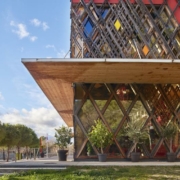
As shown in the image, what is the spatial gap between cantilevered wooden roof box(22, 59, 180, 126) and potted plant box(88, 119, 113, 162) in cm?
268

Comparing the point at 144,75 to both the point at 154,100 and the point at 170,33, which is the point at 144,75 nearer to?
the point at 154,100

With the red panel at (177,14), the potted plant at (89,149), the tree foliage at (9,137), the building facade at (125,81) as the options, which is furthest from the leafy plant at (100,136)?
the tree foliage at (9,137)

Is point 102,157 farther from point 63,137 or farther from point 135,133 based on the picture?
point 63,137

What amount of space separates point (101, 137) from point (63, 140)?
313 centimetres

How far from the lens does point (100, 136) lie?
15141 millimetres

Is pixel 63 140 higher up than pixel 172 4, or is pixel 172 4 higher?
pixel 172 4

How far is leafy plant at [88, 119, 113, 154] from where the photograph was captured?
15.2 m

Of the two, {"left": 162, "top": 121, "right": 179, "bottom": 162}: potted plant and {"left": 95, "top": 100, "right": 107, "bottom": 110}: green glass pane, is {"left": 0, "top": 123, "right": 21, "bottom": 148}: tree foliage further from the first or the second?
{"left": 162, "top": 121, "right": 179, "bottom": 162}: potted plant

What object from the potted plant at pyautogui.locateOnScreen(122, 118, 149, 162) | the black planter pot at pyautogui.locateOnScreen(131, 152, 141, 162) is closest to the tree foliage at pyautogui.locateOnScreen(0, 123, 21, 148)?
the potted plant at pyautogui.locateOnScreen(122, 118, 149, 162)

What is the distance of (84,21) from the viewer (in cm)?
1827

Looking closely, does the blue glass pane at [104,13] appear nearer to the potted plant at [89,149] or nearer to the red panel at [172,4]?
the red panel at [172,4]

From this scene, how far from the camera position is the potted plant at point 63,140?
17.1 metres


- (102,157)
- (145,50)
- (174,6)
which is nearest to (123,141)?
(102,157)

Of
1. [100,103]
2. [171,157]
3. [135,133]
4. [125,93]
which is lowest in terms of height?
[171,157]
